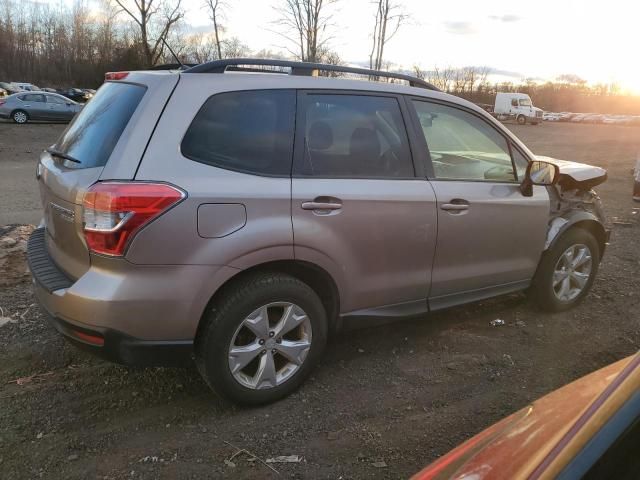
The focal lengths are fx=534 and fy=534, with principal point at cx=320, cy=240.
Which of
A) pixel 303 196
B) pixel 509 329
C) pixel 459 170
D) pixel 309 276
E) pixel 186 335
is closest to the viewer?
pixel 186 335

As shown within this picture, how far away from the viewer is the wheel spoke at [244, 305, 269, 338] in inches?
114

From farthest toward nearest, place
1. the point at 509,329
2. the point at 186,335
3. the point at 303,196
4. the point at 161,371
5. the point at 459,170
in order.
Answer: the point at 509,329 < the point at 459,170 < the point at 161,371 < the point at 303,196 < the point at 186,335

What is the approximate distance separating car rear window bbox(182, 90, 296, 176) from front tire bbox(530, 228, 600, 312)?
2.49 metres

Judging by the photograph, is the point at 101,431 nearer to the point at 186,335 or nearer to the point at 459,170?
the point at 186,335

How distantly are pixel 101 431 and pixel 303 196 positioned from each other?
1.66 metres

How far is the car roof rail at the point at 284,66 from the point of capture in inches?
116

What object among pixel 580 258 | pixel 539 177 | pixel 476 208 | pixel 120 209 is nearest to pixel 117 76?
pixel 120 209

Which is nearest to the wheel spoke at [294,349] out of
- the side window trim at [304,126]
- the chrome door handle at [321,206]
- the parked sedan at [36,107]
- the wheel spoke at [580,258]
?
the chrome door handle at [321,206]

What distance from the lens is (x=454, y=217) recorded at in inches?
140

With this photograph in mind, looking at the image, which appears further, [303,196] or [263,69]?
[263,69]

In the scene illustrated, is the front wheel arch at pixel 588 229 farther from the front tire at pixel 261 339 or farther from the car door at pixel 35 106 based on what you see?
the car door at pixel 35 106

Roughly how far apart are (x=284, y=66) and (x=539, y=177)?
6.78 ft

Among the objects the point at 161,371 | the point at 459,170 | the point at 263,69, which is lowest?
the point at 161,371

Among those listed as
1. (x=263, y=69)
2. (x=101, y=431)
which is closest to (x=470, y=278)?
(x=263, y=69)
